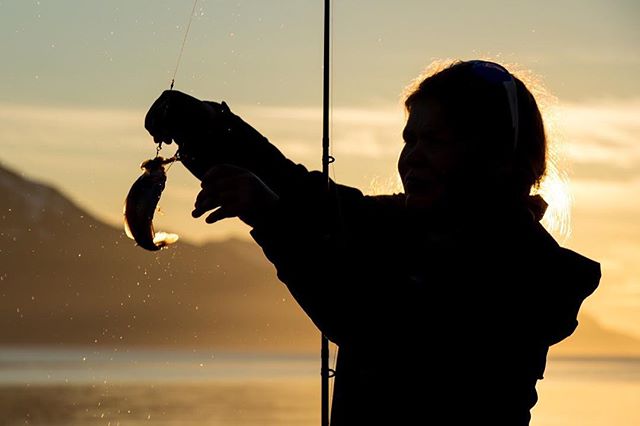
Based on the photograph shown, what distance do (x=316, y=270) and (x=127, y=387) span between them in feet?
205

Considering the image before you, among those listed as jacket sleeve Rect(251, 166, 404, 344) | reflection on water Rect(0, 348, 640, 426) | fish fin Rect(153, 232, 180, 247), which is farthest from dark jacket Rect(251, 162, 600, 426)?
reflection on water Rect(0, 348, 640, 426)

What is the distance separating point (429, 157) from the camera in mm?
4539

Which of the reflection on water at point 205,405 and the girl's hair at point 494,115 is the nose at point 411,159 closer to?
the girl's hair at point 494,115

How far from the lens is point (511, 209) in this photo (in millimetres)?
4645

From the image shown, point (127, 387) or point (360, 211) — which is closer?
point (360, 211)

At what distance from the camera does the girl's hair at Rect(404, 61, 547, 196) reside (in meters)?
4.61

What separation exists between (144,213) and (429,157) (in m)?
0.78

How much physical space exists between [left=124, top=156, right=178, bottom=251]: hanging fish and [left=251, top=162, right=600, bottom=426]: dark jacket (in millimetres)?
375

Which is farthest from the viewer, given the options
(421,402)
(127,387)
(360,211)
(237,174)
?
(127,387)

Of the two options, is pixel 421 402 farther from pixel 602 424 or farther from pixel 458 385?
pixel 602 424

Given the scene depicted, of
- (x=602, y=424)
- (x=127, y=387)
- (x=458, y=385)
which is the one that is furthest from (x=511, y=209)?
(x=127, y=387)

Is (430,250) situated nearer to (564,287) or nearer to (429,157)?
(429,157)

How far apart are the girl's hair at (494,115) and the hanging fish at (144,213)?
70 cm

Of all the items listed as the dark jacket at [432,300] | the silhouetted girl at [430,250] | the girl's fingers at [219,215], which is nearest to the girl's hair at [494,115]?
the silhouetted girl at [430,250]
